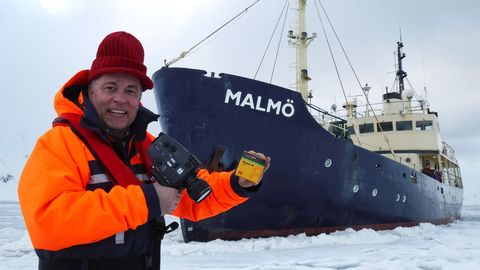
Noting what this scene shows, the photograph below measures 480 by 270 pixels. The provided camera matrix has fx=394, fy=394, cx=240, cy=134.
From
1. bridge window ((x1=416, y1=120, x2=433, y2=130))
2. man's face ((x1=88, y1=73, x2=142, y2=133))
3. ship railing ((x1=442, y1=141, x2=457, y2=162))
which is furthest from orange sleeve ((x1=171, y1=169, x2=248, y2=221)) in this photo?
ship railing ((x1=442, y1=141, x2=457, y2=162))

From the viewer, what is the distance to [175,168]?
1.60 m

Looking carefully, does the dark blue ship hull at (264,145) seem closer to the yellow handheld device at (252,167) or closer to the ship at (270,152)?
the ship at (270,152)

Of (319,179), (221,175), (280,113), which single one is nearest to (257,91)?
(280,113)

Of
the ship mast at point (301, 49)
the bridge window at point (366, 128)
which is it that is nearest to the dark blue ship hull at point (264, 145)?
the ship mast at point (301, 49)

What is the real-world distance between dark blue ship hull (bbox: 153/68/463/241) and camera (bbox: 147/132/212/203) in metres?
6.36

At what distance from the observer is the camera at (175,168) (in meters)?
1.59

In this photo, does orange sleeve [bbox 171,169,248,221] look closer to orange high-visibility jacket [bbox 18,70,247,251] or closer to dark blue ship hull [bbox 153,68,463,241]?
orange high-visibility jacket [bbox 18,70,247,251]

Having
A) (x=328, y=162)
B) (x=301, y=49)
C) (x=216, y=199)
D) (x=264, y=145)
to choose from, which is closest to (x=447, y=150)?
(x=301, y=49)

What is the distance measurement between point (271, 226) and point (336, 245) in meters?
1.39

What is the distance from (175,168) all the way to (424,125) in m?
16.4

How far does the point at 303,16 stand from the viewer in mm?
12312

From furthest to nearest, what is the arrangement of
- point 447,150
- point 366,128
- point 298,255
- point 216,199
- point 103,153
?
point 447,150, point 366,128, point 298,255, point 216,199, point 103,153

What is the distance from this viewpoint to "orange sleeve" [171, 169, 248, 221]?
2031 millimetres

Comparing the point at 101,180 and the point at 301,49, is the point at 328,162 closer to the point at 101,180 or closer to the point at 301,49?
the point at 301,49
